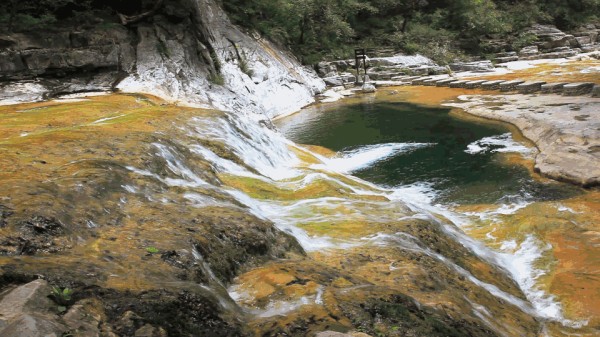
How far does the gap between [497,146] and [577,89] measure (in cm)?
669

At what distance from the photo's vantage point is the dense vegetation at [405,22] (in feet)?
97.5

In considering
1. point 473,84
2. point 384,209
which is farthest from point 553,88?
point 384,209

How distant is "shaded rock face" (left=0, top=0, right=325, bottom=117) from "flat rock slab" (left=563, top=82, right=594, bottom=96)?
12.3 meters

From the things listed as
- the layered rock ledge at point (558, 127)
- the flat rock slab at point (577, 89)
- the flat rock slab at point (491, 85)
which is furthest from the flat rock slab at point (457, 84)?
the flat rock slab at point (577, 89)

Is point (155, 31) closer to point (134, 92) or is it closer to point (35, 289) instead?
point (134, 92)

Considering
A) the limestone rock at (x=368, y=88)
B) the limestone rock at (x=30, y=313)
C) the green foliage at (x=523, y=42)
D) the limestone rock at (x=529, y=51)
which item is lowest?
the limestone rock at (x=368, y=88)

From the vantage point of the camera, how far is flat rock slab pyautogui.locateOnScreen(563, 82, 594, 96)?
16.3 metres

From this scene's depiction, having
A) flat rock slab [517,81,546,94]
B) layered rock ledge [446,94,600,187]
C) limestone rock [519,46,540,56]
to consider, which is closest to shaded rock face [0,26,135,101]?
layered rock ledge [446,94,600,187]

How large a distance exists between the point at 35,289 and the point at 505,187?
9.44 metres

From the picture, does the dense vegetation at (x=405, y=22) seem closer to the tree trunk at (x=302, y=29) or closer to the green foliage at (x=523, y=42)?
the tree trunk at (x=302, y=29)

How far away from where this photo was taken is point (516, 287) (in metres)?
5.84

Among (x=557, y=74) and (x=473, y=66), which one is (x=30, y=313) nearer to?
(x=557, y=74)

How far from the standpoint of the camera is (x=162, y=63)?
663 inches

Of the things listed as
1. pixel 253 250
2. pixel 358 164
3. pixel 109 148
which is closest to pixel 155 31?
pixel 358 164
